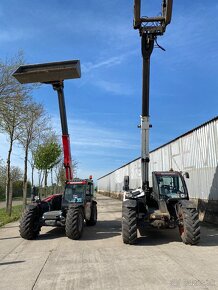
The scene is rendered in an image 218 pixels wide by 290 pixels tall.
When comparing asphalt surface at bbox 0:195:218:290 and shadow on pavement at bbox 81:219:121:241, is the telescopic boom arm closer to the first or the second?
shadow on pavement at bbox 81:219:121:241

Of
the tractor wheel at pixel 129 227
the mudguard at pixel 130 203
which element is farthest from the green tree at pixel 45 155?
the tractor wheel at pixel 129 227

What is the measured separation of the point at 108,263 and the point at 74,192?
253 inches

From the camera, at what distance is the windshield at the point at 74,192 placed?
15594 millimetres

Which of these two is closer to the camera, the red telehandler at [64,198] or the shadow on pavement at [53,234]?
the red telehandler at [64,198]

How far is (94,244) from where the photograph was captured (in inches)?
504

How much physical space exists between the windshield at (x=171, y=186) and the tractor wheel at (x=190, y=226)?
172 cm

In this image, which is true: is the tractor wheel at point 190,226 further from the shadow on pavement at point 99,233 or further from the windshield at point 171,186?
the shadow on pavement at point 99,233

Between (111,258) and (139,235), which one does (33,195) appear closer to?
(139,235)

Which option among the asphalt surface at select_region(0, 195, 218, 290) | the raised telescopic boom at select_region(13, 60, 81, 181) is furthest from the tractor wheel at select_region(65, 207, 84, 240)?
the raised telescopic boom at select_region(13, 60, 81, 181)

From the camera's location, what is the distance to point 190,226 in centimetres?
1189

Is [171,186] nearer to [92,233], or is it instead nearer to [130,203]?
[130,203]

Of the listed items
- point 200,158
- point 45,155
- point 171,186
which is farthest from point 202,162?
point 45,155

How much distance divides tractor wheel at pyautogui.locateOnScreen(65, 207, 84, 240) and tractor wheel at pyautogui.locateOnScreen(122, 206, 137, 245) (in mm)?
1831

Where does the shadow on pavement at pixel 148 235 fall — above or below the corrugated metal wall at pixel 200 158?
below
